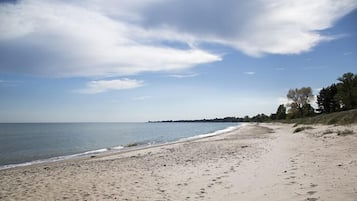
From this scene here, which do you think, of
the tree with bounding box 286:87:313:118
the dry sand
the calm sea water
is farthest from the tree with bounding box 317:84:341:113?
the dry sand

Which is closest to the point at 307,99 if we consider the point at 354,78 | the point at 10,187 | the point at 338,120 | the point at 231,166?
the point at 354,78

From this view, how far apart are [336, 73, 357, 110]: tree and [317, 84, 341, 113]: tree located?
15284 millimetres

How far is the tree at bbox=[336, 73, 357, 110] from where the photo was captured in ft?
227

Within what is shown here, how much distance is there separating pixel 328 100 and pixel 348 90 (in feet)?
69.4

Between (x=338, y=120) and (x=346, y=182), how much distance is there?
3872cm

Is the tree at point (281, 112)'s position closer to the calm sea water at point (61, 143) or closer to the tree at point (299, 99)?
the tree at point (299, 99)

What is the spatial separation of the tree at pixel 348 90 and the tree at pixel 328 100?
1528 centimetres

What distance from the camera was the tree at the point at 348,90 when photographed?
69194 millimetres

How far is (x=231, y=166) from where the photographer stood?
1332cm

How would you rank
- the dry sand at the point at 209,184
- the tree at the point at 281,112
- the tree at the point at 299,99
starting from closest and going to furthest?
the dry sand at the point at 209,184, the tree at the point at 299,99, the tree at the point at 281,112

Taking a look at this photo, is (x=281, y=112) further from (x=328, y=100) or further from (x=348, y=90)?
(x=348, y=90)

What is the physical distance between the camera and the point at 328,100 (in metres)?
91.5

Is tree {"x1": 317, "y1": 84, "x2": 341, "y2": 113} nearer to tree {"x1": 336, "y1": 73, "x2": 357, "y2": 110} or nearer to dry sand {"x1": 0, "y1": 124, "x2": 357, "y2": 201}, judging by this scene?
tree {"x1": 336, "y1": 73, "x2": 357, "y2": 110}

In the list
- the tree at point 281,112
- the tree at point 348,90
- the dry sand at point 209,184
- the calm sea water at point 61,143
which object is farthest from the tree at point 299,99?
the dry sand at point 209,184
